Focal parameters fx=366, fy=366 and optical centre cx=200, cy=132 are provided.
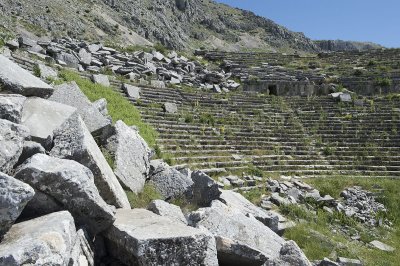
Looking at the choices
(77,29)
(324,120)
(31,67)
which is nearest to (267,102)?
(324,120)

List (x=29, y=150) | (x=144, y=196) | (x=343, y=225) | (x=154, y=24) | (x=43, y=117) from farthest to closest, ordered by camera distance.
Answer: (x=154, y=24), (x=343, y=225), (x=144, y=196), (x=43, y=117), (x=29, y=150)

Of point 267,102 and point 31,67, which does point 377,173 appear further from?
point 31,67

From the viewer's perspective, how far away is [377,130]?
1964 cm

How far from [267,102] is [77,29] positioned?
1822cm

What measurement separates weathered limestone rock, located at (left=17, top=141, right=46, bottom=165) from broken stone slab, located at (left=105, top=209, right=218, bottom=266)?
43.5 inches

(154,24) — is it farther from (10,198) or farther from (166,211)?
(10,198)

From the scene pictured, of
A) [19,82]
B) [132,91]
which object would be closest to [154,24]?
[132,91]

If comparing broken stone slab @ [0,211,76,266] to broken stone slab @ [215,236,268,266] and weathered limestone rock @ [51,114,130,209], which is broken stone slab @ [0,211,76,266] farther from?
broken stone slab @ [215,236,268,266]

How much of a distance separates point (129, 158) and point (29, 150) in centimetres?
255

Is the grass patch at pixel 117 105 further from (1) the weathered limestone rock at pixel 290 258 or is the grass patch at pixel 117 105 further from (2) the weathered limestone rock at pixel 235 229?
(1) the weathered limestone rock at pixel 290 258

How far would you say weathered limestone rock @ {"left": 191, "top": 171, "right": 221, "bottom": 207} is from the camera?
21.8ft

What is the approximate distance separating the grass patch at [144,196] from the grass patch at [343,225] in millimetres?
3713

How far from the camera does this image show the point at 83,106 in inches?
251

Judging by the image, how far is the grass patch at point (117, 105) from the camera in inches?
538
